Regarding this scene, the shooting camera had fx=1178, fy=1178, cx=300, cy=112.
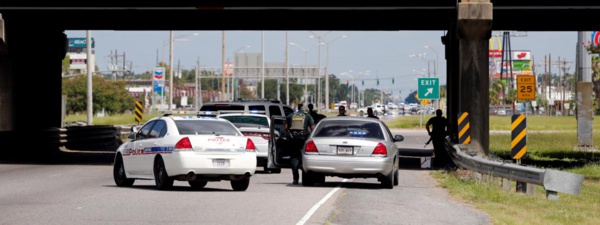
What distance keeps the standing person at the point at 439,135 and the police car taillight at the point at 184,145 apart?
1453 centimetres

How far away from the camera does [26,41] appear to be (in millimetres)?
40531

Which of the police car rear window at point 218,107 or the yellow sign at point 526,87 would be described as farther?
the yellow sign at point 526,87

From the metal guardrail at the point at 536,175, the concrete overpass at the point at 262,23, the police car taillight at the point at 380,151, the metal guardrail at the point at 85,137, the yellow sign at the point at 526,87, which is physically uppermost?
the concrete overpass at the point at 262,23

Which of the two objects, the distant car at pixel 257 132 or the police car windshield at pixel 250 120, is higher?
the police car windshield at pixel 250 120

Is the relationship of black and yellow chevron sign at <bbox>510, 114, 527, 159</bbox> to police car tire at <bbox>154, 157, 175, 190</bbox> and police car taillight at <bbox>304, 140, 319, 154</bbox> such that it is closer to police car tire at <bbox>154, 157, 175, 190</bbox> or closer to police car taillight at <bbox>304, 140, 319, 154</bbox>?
police car taillight at <bbox>304, 140, 319, 154</bbox>

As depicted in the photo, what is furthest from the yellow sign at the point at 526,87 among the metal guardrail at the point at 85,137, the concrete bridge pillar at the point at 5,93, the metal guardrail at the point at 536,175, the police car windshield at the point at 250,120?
the concrete bridge pillar at the point at 5,93

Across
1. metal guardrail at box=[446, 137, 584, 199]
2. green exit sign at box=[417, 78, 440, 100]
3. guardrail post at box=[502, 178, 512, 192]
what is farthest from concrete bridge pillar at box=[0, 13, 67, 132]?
green exit sign at box=[417, 78, 440, 100]

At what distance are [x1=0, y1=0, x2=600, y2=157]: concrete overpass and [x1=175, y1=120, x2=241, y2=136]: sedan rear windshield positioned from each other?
1144 centimetres

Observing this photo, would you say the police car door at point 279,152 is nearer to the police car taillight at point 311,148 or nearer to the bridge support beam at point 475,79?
the police car taillight at point 311,148

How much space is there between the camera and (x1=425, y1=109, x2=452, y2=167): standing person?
34562mm

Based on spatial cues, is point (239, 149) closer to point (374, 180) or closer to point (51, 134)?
point (374, 180)

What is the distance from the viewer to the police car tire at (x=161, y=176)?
841 inches

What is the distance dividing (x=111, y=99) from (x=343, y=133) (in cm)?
11630

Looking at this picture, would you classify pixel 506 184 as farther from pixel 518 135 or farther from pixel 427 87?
pixel 427 87
